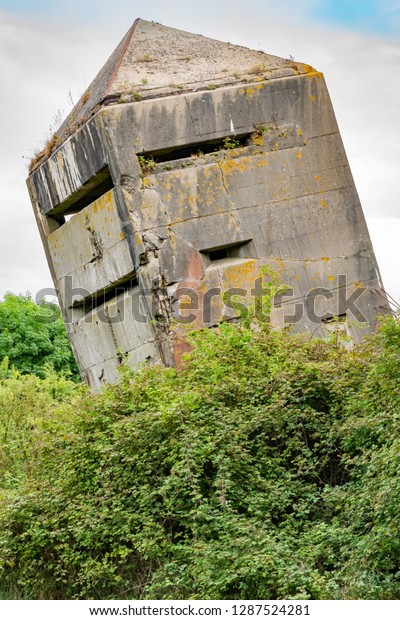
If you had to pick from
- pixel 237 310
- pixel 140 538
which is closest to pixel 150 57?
pixel 237 310

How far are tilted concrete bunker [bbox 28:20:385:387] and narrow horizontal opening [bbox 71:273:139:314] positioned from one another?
0.04 m

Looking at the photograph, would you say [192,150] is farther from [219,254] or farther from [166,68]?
[219,254]

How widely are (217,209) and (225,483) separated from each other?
4.63 meters

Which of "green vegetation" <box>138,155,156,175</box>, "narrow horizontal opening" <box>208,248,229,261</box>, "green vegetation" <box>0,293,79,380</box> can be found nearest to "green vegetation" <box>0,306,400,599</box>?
"narrow horizontal opening" <box>208,248,229,261</box>

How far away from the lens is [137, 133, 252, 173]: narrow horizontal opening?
446 inches

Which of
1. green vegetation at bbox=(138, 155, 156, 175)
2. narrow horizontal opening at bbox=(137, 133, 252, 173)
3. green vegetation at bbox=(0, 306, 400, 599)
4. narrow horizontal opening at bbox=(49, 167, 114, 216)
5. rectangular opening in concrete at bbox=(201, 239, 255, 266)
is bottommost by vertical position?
green vegetation at bbox=(0, 306, 400, 599)

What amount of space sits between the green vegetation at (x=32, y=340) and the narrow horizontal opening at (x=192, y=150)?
17.1 meters

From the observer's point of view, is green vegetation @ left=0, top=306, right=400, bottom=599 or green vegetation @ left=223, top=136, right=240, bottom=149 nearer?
green vegetation @ left=0, top=306, right=400, bottom=599

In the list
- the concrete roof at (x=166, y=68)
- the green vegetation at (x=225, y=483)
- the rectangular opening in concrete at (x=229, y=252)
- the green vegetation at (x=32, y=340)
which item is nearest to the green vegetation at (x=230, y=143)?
the concrete roof at (x=166, y=68)

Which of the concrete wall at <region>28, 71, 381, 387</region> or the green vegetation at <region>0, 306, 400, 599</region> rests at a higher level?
the concrete wall at <region>28, 71, 381, 387</region>

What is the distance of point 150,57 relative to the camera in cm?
1192

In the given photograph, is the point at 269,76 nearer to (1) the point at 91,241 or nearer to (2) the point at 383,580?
(1) the point at 91,241

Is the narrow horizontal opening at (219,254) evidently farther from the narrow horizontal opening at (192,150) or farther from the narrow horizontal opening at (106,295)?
the narrow horizontal opening at (192,150)

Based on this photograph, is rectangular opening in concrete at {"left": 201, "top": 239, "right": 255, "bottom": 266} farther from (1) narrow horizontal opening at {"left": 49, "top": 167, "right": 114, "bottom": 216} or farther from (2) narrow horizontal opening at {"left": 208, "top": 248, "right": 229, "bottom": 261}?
(1) narrow horizontal opening at {"left": 49, "top": 167, "right": 114, "bottom": 216}
